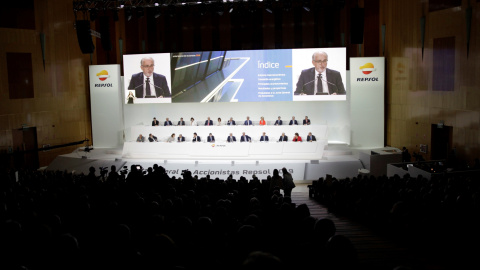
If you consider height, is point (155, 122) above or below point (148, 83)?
below

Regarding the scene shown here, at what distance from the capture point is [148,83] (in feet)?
57.7

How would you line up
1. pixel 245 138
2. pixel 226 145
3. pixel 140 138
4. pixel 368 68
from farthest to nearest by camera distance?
pixel 368 68
pixel 140 138
pixel 245 138
pixel 226 145

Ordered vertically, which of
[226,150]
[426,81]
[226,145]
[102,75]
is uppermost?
[102,75]

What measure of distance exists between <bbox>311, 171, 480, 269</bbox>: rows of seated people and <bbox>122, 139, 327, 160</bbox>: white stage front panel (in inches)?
193

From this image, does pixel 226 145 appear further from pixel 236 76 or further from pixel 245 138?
pixel 236 76

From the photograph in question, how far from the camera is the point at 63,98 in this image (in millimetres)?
17672

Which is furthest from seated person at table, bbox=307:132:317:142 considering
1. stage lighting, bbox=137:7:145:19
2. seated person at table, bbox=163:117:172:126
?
stage lighting, bbox=137:7:145:19

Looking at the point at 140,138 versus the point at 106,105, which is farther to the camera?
the point at 106,105

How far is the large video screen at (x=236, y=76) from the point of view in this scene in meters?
16.8

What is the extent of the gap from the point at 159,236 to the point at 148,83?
48.4ft

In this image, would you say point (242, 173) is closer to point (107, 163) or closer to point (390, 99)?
point (107, 163)

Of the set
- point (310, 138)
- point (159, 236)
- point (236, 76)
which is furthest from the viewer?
point (236, 76)

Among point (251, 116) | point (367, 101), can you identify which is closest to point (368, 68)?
point (367, 101)

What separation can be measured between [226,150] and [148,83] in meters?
4.69
